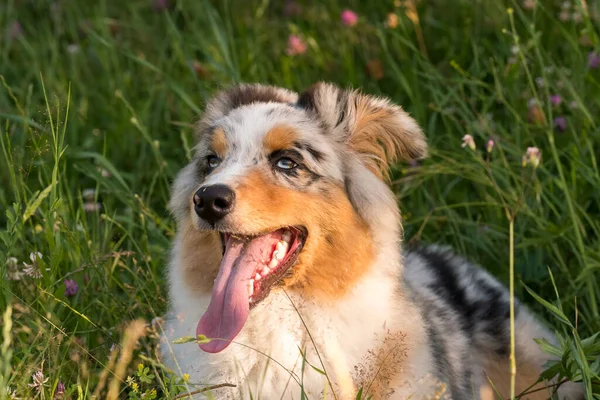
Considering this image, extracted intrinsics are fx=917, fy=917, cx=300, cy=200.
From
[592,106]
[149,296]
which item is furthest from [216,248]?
[592,106]

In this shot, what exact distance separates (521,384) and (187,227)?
5.74ft

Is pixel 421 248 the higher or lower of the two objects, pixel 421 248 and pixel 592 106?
the lower

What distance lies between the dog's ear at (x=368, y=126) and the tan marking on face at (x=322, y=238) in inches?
14.1

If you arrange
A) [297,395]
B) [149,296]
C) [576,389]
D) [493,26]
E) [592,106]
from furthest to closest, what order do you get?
1. [493,26]
2. [592,106]
3. [149,296]
4. [576,389]
5. [297,395]

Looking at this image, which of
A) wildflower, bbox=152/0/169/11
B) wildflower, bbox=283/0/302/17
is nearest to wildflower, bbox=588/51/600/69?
wildflower, bbox=283/0/302/17

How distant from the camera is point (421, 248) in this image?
15.9 ft

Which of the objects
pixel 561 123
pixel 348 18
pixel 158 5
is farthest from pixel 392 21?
pixel 158 5

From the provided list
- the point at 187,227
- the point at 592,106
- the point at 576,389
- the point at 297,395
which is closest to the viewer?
the point at 297,395

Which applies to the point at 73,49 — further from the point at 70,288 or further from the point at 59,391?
the point at 59,391

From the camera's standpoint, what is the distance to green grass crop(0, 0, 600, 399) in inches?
157

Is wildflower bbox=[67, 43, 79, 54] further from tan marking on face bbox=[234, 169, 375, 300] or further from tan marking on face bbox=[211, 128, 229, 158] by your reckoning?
tan marking on face bbox=[234, 169, 375, 300]

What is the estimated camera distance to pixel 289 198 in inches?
139

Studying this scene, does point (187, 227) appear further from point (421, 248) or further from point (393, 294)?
point (421, 248)

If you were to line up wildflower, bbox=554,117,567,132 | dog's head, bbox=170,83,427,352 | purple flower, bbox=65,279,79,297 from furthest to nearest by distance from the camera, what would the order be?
wildflower, bbox=554,117,567,132
purple flower, bbox=65,279,79,297
dog's head, bbox=170,83,427,352
